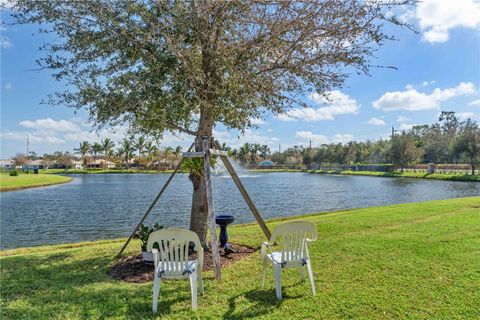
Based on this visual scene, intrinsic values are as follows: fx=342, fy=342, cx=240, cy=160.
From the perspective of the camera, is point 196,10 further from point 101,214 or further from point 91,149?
point 91,149

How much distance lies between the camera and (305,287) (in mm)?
4855

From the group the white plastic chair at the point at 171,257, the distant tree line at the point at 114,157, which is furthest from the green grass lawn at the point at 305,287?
the distant tree line at the point at 114,157

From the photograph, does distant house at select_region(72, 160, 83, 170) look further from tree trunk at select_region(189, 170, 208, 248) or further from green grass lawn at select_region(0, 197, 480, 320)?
tree trunk at select_region(189, 170, 208, 248)

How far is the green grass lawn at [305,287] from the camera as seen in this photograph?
4062 millimetres

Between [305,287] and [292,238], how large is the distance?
75 centimetres

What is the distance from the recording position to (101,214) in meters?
19.8

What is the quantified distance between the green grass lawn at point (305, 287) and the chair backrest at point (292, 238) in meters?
0.49

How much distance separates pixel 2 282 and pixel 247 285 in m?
3.96

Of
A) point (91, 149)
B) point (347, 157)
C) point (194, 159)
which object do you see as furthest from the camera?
point (91, 149)

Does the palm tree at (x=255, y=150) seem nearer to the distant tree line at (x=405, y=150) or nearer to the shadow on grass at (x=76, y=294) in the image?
the distant tree line at (x=405, y=150)

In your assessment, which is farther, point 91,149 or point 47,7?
point 91,149

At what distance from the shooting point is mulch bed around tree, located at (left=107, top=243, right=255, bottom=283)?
18.4 ft

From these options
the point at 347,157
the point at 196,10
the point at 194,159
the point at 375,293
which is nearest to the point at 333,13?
the point at 196,10

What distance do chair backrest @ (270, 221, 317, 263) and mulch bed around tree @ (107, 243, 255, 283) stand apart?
5.65ft
